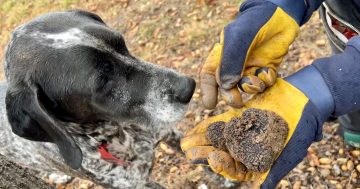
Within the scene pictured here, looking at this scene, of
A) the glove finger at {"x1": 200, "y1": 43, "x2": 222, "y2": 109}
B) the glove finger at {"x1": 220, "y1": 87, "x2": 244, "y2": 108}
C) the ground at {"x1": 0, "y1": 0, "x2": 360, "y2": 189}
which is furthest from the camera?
A: the ground at {"x1": 0, "y1": 0, "x2": 360, "y2": 189}

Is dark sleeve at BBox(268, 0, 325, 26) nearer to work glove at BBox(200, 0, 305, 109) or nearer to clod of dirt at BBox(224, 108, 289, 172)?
work glove at BBox(200, 0, 305, 109)

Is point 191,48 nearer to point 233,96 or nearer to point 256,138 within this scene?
point 233,96

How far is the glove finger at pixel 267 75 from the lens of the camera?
101 inches

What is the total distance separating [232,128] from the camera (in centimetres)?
258

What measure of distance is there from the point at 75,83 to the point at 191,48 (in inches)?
103

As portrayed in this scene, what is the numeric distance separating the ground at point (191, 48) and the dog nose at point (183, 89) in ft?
4.34

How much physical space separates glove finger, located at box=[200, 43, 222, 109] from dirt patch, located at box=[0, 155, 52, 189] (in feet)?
4.81

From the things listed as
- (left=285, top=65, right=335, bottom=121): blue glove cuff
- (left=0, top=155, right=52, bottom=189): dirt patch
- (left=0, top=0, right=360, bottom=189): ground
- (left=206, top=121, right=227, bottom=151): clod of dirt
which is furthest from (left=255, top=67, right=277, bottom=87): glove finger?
(left=0, top=155, right=52, bottom=189): dirt patch

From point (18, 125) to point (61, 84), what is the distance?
14.3 inches

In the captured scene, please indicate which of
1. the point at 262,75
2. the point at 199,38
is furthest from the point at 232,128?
the point at 199,38

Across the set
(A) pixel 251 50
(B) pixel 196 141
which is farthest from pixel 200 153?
(A) pixel 251 50

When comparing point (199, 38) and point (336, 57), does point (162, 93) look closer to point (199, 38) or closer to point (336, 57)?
point (336, 57)

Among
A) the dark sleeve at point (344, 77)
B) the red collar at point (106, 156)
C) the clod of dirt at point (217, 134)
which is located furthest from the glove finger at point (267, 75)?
the red collar at point (106, 156)

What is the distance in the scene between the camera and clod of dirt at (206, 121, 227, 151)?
107 inches
